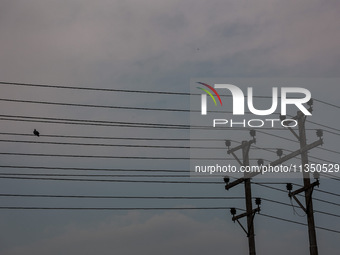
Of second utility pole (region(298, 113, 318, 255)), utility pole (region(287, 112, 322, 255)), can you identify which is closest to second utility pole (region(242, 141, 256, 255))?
utility pole (region(287, 112, 322, 255))

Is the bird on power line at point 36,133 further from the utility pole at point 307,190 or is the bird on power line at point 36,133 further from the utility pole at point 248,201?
the utility pole at point 307,190

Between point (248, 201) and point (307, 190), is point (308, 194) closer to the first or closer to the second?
point (307, 190)

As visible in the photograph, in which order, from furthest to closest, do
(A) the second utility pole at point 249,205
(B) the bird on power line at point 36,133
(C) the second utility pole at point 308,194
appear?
1. (B) the bird on power line at point 36,133
2. (A) the second utility pole at point 249,205
3. (C) the second utility pole at point 308,194

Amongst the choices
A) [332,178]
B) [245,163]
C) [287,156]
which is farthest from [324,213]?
[287,156]

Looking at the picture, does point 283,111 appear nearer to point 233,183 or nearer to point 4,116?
point 233,183

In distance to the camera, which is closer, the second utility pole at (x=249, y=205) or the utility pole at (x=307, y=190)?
the utility pole at (x=307, y=190)

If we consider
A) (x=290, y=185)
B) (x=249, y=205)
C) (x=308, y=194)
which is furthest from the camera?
(x=249, y=205)

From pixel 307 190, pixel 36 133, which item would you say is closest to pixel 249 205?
pixel 307 190

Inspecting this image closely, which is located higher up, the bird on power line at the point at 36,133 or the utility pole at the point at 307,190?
the bird on power line at the point at 36,133

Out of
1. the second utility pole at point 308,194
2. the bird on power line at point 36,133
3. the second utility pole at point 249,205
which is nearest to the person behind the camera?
the second utility pole at point 308,194

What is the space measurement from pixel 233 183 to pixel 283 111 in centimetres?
416

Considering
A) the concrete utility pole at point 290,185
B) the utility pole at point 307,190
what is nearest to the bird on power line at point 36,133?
the concrete utility pole at point 290,185

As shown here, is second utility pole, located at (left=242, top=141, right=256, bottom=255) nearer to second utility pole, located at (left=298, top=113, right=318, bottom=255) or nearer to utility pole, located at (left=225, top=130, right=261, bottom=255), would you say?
utility pole, located at (left=225, top=130, right=261, bottom=255)

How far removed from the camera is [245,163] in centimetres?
2922
